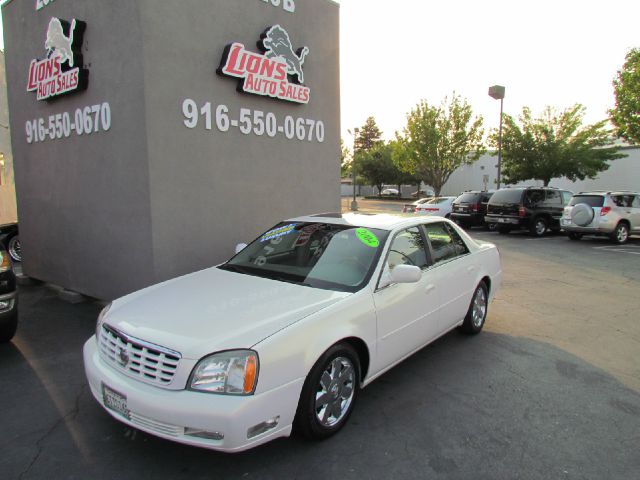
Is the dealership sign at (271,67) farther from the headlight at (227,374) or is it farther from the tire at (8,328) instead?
the headlight at (227,374)

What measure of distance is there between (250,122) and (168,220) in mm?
1981

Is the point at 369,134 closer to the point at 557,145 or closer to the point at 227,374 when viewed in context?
the point at 557,145

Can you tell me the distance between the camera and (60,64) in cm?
646

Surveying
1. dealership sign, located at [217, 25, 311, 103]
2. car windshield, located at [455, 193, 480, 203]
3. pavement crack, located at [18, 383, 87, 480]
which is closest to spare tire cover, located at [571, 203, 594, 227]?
car windshield, located at [455, 193, 480, 203]

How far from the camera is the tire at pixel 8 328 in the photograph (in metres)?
4.66

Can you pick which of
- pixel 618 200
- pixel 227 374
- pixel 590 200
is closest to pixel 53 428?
pixel 227 374

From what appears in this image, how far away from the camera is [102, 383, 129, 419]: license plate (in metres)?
2.74

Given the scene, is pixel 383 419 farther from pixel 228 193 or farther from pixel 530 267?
pixel 530 267

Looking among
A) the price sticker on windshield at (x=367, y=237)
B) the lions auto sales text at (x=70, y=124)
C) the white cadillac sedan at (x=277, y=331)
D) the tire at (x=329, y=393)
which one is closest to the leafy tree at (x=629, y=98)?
→ the white cadillac sedan at (x=277, y=331)

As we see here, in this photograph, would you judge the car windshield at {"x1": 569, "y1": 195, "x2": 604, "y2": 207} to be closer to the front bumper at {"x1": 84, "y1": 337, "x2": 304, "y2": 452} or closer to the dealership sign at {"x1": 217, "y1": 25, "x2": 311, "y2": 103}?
the dealership sign at {"x1": 217, "y1": 25, "x2": 311, "y2": 103}

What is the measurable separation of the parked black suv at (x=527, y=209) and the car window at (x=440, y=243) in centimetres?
1206

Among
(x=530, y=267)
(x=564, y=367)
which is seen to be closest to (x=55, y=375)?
(x=564, y=367)

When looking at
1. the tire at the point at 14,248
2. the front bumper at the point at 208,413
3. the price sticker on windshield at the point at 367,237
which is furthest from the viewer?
the tire at the point at 14,248

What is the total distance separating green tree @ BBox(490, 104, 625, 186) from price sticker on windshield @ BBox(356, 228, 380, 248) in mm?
25837
